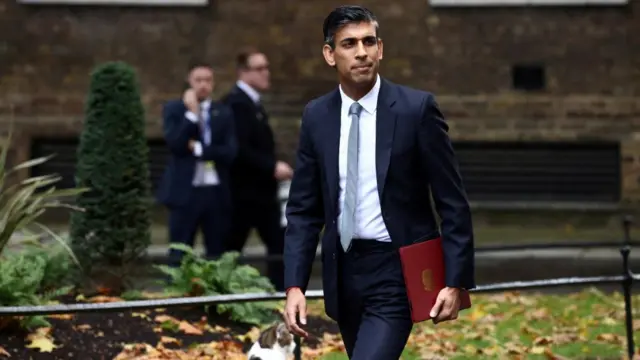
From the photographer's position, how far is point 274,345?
7.21 meters

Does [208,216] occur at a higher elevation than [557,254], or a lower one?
higher

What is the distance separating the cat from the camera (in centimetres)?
713

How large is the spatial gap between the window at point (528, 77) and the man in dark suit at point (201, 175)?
7636mm

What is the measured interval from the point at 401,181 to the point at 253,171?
20.3 feet

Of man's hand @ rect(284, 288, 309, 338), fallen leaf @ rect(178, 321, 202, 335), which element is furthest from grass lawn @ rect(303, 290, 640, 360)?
man's hand @ rect(284, 288, 309, 338)

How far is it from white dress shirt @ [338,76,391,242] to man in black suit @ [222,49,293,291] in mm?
5968

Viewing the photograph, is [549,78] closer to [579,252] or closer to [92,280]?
[579,252]

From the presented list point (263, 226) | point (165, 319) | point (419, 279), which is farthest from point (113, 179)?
point (419, 279)

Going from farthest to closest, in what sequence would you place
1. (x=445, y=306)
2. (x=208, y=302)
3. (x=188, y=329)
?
(x=188, y=329) < (x=208, y=302) < (x=445, y=306)

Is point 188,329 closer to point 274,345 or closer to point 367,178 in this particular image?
point 274,345

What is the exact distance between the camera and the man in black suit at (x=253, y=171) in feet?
36.6

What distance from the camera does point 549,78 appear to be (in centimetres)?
1811

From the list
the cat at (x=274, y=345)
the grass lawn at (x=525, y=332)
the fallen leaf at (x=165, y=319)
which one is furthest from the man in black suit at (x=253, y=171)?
the cat at (x=274, y=345)

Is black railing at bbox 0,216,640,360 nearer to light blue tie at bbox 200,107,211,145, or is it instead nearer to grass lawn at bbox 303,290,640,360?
grass lawn at bbox 303,290,640,360
